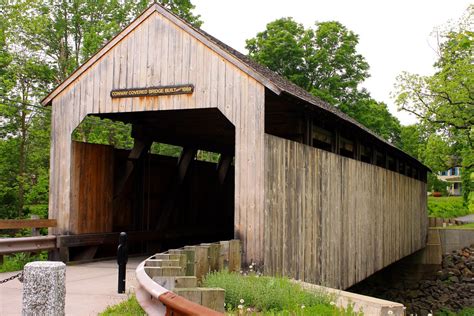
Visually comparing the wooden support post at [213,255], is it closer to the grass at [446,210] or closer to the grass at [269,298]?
the grass at [269,298]

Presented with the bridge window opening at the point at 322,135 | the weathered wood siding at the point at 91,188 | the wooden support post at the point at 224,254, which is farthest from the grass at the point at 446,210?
the wooden support post at the point at 224,254

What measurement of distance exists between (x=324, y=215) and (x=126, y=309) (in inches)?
246

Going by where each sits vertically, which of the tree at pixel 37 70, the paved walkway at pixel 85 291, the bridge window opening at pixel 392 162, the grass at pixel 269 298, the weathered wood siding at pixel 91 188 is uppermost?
the tree at pixel 37 70

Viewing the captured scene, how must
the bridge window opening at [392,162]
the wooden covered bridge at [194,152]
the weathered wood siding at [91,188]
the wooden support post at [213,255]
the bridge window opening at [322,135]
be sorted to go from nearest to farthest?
the wooden support post at [213,255] → the wooden covered bridge at [194,152] → the weathered wood siding at [91,188] → the bridge window opening at [322,135] → the bridge window opening at [392,162]

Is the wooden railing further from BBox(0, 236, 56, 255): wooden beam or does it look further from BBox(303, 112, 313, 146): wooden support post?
BBox(303, 112, 313, 146): wooden support post

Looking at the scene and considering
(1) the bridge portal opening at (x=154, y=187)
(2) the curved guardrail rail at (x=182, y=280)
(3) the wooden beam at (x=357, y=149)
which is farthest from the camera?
Answer: (3) the wooden beam at (x=357, y=149)

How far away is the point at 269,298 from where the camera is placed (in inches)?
259

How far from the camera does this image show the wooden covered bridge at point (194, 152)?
33.0ft

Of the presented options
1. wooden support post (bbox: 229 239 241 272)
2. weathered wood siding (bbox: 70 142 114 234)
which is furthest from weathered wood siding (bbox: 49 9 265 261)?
wooden support post (bbox: 229 239 241 272)

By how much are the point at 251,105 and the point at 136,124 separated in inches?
199

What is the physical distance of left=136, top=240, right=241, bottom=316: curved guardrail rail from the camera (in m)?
4.14

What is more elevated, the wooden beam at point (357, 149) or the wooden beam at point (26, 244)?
the wooden beam at point (357, 149)

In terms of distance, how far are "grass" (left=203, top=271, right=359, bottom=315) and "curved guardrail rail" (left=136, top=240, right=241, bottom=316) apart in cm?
39

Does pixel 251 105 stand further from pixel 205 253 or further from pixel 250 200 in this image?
pixel 205 253
